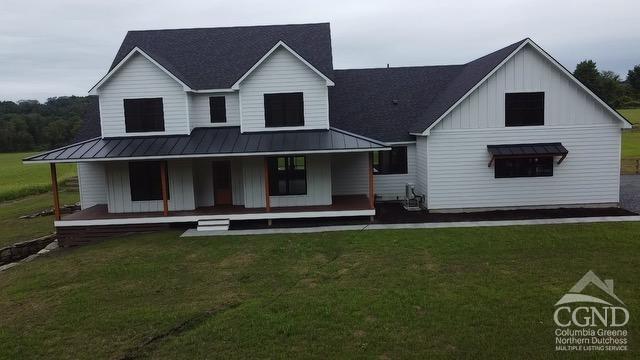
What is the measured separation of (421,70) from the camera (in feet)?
80.3

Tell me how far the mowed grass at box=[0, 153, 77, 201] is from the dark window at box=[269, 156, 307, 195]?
24.7 meters

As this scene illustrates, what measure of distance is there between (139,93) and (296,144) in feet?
23.1

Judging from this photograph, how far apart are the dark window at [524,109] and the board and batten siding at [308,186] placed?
757 centimetres

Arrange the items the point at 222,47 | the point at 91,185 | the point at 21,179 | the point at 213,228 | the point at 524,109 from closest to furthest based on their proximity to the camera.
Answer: the point at 213,228 < the point at 524,109 < the point at 91,185 < the point at 222,47 < the point at 21,179

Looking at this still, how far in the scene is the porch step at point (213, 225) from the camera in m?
17.5

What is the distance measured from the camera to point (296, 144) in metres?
17.7

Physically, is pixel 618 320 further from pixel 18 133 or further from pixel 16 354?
pixel 18 133

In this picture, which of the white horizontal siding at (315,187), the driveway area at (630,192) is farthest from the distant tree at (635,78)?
the white horizontal siding at (315,187)

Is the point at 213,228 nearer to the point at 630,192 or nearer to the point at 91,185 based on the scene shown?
the point at 91,185

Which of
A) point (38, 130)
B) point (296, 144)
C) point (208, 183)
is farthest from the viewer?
point (38, 130)

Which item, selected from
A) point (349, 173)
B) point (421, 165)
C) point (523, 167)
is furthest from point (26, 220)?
point (523, 167)

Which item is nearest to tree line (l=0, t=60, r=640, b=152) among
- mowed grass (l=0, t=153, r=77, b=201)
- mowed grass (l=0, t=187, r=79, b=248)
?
mowed grass (l=0, t=153, r=77, b=201)

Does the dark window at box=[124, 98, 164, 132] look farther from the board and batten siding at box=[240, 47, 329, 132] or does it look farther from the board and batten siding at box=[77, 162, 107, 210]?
the board and batten siding at box=[240, 47, 329, 132]

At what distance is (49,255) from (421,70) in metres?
19.4
